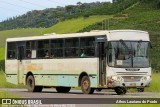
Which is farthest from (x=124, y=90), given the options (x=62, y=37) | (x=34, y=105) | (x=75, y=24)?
(x=75, y=24)

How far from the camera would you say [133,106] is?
13781mm

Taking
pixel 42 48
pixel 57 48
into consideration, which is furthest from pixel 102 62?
pixel 42 48

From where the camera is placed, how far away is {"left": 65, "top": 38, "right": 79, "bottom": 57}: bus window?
29431 mm

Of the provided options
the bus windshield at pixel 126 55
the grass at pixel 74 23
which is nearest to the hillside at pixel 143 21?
the grass at pixel 74 23

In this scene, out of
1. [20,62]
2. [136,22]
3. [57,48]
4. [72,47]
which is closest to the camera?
[72,47]

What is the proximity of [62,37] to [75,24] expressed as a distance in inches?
3783

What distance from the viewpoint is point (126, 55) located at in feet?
90.1

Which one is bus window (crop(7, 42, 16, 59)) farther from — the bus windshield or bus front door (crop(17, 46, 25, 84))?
the bus windshield

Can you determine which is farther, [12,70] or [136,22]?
[136,22]

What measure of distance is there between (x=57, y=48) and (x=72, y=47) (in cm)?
141

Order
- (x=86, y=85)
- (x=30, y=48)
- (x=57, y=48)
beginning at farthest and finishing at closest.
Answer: (x=30, y=48) < (x=57, y=48) < (x=86, y=85)

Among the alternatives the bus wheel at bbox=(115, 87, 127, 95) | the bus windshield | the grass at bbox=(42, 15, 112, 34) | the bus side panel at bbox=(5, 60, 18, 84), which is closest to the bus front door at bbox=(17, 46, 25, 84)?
the bus side panel at bbox=(5, 60, 18, 84)

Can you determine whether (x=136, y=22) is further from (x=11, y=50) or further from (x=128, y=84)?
(x=128, y=84)

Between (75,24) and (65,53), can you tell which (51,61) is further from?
(75,24)
